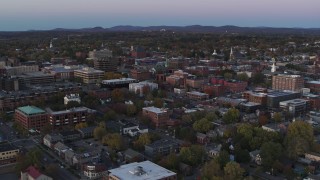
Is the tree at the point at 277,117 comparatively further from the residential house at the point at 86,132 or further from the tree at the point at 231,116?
the residential house at the point at 86,132

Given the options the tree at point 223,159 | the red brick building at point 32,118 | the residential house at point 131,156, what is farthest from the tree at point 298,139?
the red brick building at point 32,118

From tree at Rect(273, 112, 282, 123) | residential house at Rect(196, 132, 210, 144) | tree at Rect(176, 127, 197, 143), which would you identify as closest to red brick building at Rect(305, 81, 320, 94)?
tree at Rect(273, 112, 282, 123)

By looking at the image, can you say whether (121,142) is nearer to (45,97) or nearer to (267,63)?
(45,97)

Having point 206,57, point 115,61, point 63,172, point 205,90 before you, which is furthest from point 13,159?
point 206,57

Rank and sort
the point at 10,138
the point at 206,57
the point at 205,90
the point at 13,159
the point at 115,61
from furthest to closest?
the point at 206,57, the point at 115,61, the point at 205,90, the point at 10,138, the point at 13,159

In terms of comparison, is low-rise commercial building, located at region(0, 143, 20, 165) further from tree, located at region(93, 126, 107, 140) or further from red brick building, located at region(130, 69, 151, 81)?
red brick building, located at region(130, 69, 151, 81)

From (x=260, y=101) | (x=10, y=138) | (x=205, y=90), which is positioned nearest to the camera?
(x=10, y=138)
